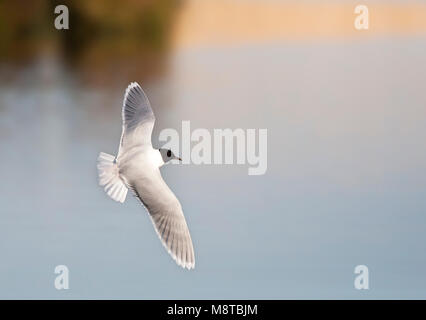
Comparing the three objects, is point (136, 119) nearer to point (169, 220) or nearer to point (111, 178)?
point (111, 178)

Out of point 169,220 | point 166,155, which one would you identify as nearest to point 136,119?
point 166,155

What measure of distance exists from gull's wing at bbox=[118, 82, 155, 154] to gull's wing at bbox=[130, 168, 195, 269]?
0.65 ft

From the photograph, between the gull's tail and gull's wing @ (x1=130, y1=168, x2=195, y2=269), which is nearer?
gull's wing @ (x1=130, y1=168, x2=195, y2=269)

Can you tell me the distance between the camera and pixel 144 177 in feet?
11.4

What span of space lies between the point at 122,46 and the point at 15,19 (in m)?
0.83

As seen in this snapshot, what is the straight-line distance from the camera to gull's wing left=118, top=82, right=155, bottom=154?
3.58 metres

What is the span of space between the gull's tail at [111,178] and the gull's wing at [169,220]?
3.9 inches

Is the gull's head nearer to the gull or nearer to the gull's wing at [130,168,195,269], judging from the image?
the gull

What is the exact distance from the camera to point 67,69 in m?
7.59

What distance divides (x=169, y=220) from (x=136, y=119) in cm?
40

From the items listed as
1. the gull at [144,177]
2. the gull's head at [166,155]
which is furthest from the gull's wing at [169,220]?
the gull's head at [166,155]

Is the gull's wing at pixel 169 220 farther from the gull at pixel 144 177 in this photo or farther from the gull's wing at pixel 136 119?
the gull's wing at pixel 136 119

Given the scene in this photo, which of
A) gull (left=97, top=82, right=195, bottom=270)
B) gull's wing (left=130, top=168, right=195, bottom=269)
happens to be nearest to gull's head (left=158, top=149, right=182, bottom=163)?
gull (left=97, top=82, right=195, bottom=270)

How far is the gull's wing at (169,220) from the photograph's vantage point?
3404mm
